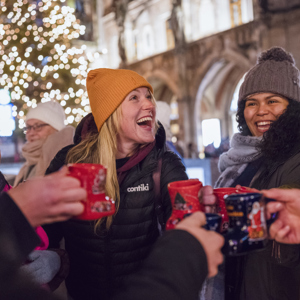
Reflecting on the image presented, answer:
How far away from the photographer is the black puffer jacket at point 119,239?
1.83m

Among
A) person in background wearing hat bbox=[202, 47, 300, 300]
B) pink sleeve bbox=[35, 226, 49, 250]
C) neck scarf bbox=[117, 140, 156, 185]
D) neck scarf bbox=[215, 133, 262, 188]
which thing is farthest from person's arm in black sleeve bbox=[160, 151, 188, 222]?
pink sleeve bbox=[35, 226, 49, 250]

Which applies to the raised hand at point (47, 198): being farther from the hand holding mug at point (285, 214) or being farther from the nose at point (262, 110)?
the nose at point (262, 110)

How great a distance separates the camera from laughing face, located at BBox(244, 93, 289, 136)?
223 centimetres

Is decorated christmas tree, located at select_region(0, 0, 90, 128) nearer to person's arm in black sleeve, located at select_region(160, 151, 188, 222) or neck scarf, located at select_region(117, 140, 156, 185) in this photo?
neck scarf, located at select_region(117, 140, 156, 185)

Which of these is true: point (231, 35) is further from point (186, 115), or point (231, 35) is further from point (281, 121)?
point (281, 121)

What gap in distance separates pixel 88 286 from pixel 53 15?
9.18 metres

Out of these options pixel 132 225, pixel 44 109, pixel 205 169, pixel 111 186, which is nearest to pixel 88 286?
pixel 132 225

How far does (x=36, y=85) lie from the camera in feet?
33.8

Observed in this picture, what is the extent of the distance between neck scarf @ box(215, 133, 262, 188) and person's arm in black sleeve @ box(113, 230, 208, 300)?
1.36 metres

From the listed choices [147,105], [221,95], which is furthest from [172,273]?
[221,95]

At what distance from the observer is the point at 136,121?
212 centimetres

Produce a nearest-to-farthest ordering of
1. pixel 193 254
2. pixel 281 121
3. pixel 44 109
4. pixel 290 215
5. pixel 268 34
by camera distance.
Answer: pixel 193 254, pixel 290 215, pixel 281 121, pixel 44 109, pixel 268 34

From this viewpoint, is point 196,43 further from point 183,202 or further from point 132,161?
point 183,202

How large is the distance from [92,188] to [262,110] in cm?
147
